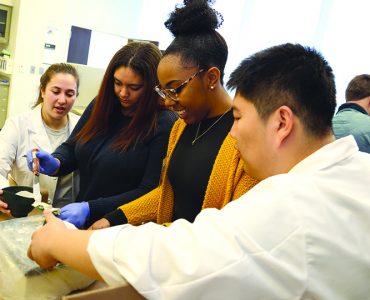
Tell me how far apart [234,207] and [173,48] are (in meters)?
0.71

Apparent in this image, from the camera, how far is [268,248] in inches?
20.2

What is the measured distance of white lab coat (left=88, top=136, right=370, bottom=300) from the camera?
0.51 metres

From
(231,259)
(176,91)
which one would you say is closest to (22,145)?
(176,91)

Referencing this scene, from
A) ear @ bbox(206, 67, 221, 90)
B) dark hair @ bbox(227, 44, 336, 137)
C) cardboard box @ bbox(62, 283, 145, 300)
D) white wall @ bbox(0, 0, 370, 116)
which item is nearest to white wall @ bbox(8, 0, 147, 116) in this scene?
white wall @ bbox(0, 0, 370, 116)

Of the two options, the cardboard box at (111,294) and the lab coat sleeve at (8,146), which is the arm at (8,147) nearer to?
the lab coat sleeve at (8,146)

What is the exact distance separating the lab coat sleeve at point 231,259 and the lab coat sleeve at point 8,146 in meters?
1.28

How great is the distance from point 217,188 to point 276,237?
0.47 metres

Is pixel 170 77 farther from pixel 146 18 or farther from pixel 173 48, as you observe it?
pixel 146 18

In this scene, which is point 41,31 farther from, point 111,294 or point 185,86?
point 111,294

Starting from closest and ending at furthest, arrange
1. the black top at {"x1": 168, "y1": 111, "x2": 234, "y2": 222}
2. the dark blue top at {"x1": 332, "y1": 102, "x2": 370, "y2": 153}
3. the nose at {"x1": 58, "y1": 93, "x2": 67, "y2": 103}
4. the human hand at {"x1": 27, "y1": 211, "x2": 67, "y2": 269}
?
1. the human hand at {"x1": 27, "y1": 211, "x2": 67, "y2": 269}
2. the black top at {"x1": 168, "y1": 111, "x2": 234, "y2": 222}
3. the nose at {"x1": 58, "y1": 93, "x2": 67, "y2": 103}
4. the dark blue top at {"x1": 332, "y1": 102, "x2": 370, "y2": 153}

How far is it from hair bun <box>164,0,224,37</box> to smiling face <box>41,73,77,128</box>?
0.89 metres

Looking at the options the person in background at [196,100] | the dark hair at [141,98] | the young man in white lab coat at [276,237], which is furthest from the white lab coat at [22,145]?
the young man in white lab coat at [276,237]

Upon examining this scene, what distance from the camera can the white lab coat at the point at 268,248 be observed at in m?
0.51

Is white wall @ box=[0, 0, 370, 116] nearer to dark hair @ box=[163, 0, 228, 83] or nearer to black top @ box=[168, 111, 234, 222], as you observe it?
dark hair @ box=[163, 0, 228, 83]
